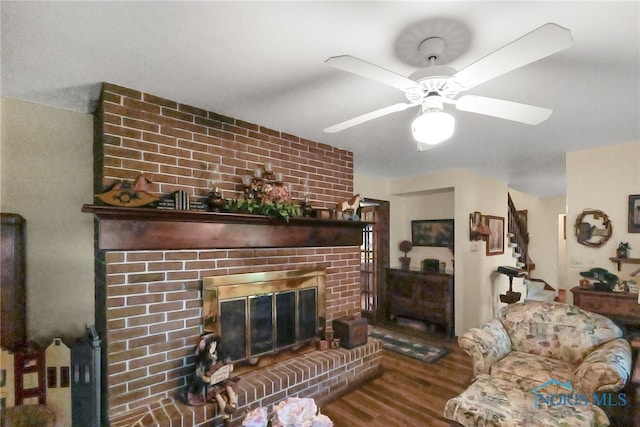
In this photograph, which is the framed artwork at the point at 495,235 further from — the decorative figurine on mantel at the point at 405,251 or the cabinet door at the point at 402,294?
the cabinet door at the point at 402,294


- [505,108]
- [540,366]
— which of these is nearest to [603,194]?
[540,366]

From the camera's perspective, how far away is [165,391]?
1.93 metres

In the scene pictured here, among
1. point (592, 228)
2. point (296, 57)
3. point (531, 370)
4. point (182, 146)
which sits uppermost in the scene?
point (296, 57)

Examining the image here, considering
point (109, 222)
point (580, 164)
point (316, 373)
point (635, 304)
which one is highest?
point (580, 164)

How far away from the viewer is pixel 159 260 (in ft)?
6.31

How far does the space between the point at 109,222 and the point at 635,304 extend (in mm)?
4054

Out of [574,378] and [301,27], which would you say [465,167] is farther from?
[301,27]

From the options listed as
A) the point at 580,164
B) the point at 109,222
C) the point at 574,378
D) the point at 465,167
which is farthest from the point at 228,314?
the point at 580,164

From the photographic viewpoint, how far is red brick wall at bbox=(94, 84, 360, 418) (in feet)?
5.84

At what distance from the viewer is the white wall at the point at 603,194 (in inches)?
109

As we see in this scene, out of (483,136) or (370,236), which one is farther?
(370,236)

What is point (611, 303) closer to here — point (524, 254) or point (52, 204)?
point (524, 254)

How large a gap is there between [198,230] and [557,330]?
110 inches

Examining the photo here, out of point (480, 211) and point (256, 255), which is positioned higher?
point (480, 211)
